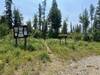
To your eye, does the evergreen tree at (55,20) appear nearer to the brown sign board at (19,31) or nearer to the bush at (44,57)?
the brown sign board at (19,31)

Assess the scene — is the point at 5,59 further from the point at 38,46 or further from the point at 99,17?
the point at 99,17

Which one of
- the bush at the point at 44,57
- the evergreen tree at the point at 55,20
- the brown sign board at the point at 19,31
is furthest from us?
the evergreen tree at the point at 55,20

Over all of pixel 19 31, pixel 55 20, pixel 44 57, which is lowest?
pixel 44 57

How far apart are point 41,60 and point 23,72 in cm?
414

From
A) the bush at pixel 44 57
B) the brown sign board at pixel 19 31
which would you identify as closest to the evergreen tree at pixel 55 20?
the brown sign board at pixel 19 31

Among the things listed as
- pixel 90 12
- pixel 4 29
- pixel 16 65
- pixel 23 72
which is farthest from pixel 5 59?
pixel 90 12

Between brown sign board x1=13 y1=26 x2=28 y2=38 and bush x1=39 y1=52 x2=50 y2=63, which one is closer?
bush x1=39 y1=52 x2=50 y2=63

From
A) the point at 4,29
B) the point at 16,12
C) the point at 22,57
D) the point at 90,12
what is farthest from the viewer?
the point at 90,12

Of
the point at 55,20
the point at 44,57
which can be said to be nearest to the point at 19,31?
the point at 44,57

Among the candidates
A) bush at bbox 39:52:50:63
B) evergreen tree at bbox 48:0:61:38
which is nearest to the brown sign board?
bush at bbox 39:52:50:63

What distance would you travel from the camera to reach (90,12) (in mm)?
89750

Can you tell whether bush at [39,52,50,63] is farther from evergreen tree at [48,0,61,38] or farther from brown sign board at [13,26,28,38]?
evergreen tree at [48,0,61,38]

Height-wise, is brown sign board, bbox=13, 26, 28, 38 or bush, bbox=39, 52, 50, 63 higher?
brown sign board, bbox=13, 26, 28, 38

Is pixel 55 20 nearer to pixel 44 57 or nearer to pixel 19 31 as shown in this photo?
pixel 19 31
